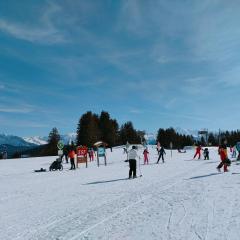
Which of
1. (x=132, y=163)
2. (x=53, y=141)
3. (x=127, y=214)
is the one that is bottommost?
(x=127, y=214)

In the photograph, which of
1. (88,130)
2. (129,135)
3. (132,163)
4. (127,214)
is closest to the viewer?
(127,214)

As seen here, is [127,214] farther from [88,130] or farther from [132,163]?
[88,130]

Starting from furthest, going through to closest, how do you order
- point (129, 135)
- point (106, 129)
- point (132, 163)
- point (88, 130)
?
point (129, 135), point (106, 129), point (88, 130), point (132, 163)

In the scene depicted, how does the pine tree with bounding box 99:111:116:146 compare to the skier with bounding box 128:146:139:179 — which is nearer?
the skier with bounding box 128:146:139:179

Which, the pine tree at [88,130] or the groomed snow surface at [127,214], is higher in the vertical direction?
the pine tree at [88,130]

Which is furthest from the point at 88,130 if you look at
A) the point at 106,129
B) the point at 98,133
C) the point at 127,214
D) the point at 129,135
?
the point at 127,214

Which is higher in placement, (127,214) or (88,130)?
(88,130)

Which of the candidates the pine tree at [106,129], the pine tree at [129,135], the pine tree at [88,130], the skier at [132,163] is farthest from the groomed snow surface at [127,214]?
the pine tree at [129,135]

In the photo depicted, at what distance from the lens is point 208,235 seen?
7.14m

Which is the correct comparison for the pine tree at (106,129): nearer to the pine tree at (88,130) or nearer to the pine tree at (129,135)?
the pine tree at (88,130)

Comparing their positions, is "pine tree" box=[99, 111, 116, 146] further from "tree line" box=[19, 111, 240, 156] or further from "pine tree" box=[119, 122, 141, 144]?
"pine tree" box=[119, 122, 141, 144]

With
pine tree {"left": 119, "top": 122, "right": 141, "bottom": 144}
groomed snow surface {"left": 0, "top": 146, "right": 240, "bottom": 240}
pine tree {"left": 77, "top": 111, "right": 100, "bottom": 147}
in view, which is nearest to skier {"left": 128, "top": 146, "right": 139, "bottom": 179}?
groomed snow surface {"left": 0, "top": 146, "right": 240, "bottom": 240}

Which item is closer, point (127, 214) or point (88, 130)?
point (127, 214)

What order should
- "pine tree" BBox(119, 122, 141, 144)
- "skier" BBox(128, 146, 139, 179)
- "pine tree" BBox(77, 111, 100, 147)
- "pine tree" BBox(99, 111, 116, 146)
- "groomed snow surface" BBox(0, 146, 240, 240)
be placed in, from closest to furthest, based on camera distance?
1. "groomed snow surface" BBox(0, 146, 240, 240)
2. "skier" BBox(128, 146, 139, 179)
3. "pine tree" BBox(77, 111, 100, 147)
4. "pine tree" BBox(99, 111, 116, 146)
5. "pine tree" BBox(119, 122, 141, 144)
